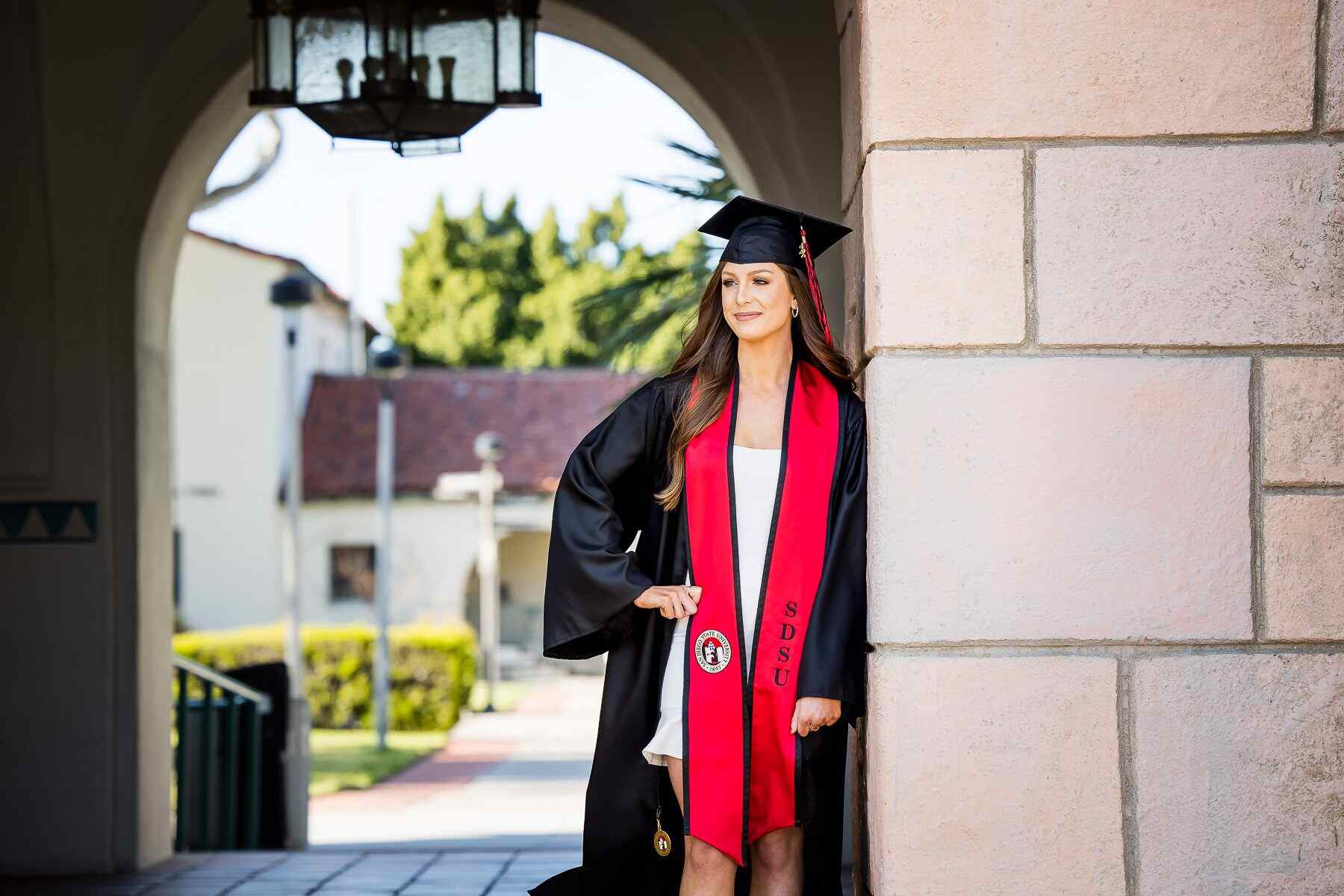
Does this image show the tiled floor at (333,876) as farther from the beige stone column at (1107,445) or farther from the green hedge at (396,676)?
the green hedge at (396,676)

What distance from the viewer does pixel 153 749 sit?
6.55m

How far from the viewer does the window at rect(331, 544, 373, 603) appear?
27.6 metres

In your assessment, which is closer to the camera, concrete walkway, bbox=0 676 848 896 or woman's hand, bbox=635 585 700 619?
woman's hand, bbox=635 585 700 619

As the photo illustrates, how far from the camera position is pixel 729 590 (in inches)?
128

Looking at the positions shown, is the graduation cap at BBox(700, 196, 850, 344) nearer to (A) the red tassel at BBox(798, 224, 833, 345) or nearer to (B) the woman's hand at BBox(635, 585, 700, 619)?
(A) the red tassel at BBox(798, 224, 833, 345)

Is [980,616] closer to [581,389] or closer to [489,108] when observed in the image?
[489,108]

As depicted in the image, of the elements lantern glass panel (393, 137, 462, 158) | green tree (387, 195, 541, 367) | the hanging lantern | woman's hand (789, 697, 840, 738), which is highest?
green tree (387, 195, 541, 367)

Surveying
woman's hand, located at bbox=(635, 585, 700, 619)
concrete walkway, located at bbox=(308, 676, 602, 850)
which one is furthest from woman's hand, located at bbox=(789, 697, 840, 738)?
concrete walkway, located at bbox=(308, 676, 602, 850)

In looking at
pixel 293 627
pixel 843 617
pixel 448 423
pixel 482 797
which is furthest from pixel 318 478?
pixel 843 617

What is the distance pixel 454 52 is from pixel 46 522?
2.82 meters

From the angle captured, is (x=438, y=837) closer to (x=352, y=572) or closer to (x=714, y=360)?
(x=714, y=360)

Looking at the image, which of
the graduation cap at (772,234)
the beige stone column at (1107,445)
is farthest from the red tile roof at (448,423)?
the beige stone column at (1107,445)

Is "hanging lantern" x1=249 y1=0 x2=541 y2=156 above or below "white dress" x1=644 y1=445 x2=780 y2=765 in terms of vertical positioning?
above

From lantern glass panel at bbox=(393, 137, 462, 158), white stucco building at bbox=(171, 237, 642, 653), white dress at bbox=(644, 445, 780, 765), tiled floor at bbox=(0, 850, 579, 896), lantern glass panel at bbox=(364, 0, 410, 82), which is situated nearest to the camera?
white dress at bbox=(644, 445, 780, 765)
